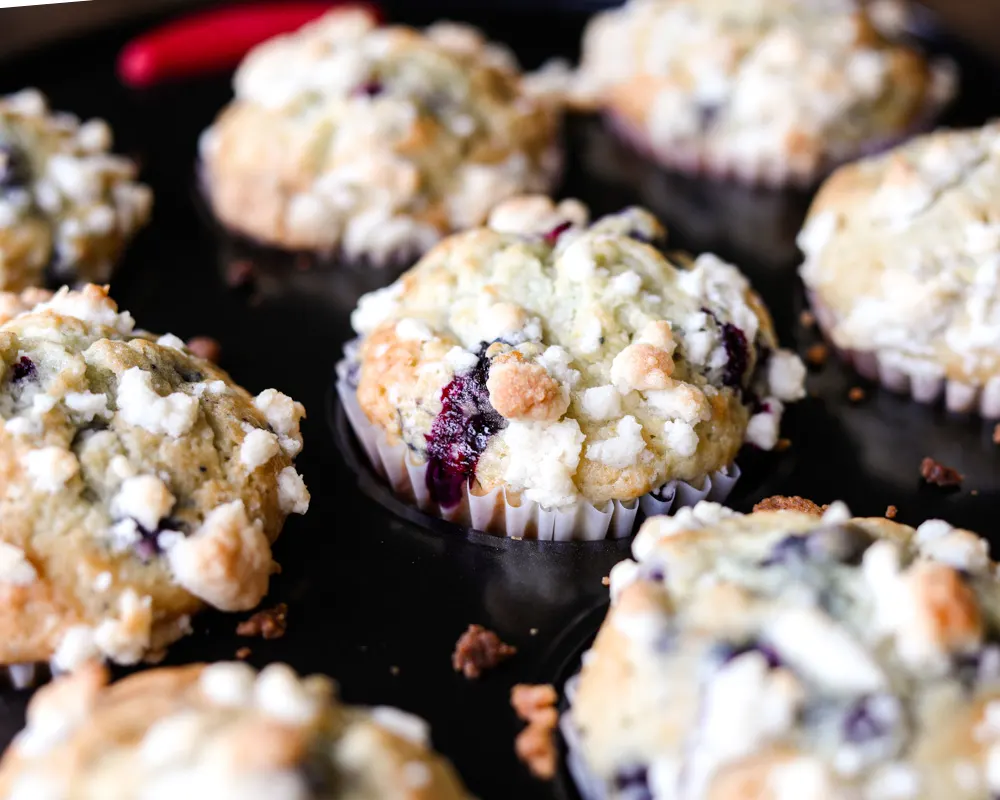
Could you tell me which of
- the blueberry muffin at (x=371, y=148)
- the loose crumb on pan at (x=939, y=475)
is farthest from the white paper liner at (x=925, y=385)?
the blueberry muffin at (x=371, y=148)

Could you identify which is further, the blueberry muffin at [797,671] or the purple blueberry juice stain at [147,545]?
the purple blueberry juice stain at [147,545]

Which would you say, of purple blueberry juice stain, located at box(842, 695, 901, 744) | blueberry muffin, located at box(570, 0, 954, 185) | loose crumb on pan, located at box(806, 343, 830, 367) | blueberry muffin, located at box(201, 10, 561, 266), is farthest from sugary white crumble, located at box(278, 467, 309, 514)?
blueberry muffin, located at box(570, 0, 954, 185)

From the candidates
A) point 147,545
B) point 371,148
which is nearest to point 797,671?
point 147,545

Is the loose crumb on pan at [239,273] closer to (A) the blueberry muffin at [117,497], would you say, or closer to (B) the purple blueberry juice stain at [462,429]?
(A) the blueberry muffin at [117,497]

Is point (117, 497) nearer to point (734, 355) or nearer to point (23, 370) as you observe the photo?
point (23, 370)

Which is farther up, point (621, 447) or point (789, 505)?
point (621, 447)

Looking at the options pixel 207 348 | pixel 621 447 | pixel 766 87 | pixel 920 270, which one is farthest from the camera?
pixel 766 87

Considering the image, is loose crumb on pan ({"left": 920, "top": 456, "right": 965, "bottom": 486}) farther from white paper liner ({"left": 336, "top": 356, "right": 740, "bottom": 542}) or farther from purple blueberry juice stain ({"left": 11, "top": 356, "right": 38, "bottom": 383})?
purple blueberry juice stain ({"left": 11, "top": 356, "right": 38, "bottom": 383})
